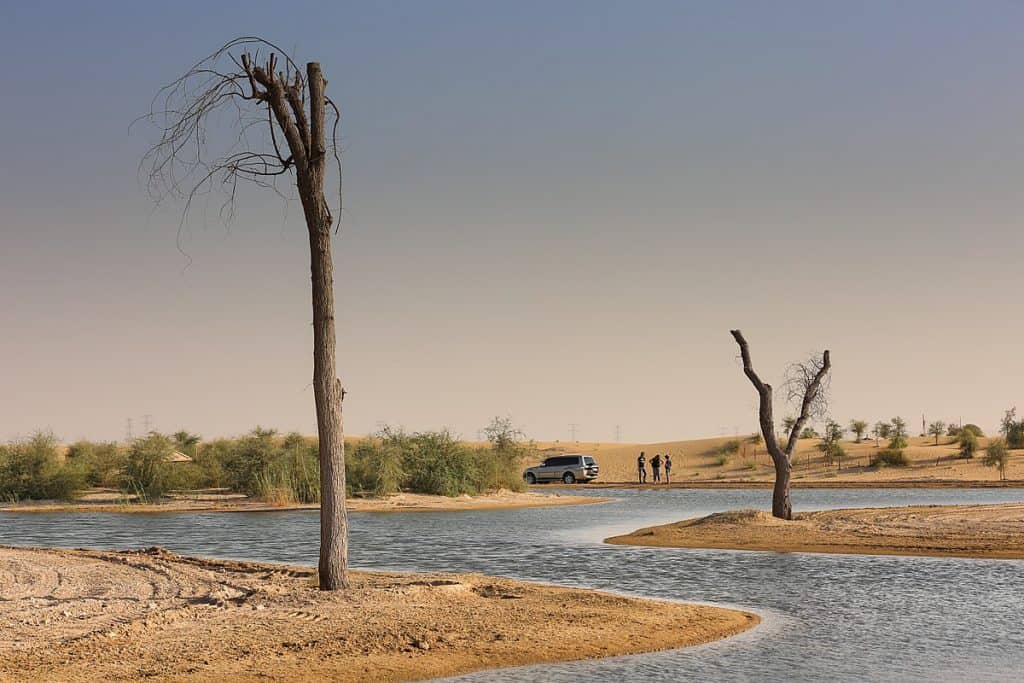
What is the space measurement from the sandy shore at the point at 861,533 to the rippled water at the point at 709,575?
1.44 metres

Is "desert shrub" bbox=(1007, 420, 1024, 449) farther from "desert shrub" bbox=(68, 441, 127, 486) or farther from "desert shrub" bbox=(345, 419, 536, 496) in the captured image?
"desert shrub" bbox=(68, 441, 127, 486)

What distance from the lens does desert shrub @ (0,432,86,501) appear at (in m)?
51.6

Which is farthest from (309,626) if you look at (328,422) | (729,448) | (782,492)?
(729,448)

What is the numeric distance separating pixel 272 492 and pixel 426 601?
108ft

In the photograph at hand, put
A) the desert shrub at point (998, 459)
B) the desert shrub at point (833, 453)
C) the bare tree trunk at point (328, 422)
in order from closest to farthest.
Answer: the bare tree trunk at point (328, 422) → the desert shrub at point (998, 459) → the desert shrub at point (833, 453)

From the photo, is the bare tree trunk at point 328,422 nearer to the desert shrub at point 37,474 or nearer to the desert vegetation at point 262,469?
the desert vegetation at point 262,469

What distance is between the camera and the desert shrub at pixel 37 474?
169 feet

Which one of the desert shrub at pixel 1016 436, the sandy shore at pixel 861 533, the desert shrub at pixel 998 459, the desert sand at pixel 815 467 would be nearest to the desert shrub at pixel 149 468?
the desert sand at pixel 815 467

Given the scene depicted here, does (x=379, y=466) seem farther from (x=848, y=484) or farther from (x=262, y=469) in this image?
(x=848, y=484)

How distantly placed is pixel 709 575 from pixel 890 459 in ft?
171

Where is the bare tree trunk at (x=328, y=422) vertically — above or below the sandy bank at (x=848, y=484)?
above

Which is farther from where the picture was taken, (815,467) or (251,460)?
(815,467)

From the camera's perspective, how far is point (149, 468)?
168ft

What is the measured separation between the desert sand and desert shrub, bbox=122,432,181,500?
2258 cm
